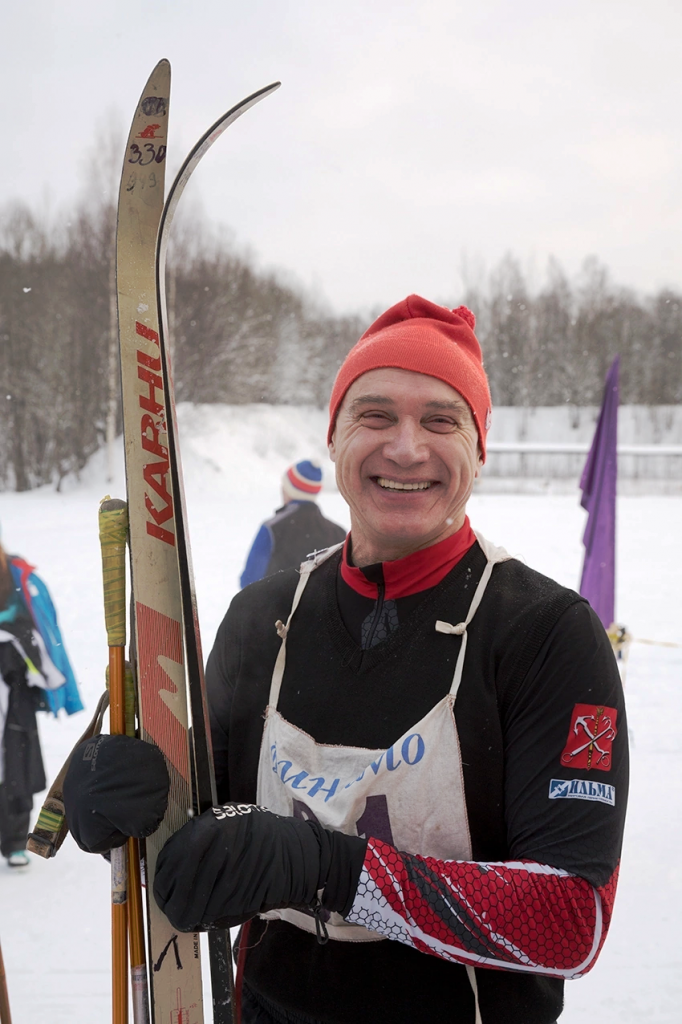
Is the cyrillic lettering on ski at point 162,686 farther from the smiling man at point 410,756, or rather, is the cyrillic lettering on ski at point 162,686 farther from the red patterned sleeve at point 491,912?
the red patterned sleeve at point 491,912

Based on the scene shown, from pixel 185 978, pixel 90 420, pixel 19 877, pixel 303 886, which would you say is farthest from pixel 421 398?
pixel 90 420

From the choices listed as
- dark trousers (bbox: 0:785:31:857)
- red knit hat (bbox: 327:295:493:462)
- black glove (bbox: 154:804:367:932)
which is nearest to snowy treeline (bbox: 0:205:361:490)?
dark trousers (bbox: 0:785:31:857)

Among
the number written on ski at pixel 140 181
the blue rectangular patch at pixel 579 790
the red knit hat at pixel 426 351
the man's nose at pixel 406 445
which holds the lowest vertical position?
the blue rectangular patch at pixel 579 790

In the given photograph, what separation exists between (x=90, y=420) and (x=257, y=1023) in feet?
48.3

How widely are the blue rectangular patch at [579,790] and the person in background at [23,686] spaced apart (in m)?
2.78

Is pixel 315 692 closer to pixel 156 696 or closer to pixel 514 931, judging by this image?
pixel 156 696

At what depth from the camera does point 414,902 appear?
89cm

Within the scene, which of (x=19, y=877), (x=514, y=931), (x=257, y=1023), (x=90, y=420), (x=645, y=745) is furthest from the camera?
(x=90, y=420)

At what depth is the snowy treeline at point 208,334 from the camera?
13523 mm

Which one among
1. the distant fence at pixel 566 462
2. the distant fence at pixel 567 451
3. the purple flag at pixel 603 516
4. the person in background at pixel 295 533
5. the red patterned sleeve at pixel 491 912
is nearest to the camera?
the red patterned sleeve at pixel 491 912

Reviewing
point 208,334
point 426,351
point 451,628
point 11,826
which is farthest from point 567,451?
point 451,628

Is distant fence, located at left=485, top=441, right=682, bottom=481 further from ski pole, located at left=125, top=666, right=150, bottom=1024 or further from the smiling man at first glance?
ski pole, located at left=125, top=666, right=150, bottom=1024

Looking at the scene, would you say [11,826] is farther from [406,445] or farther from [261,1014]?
[406,445]

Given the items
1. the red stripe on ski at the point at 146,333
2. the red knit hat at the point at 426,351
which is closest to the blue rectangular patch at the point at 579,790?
the red knit hat at the point at 426,351
